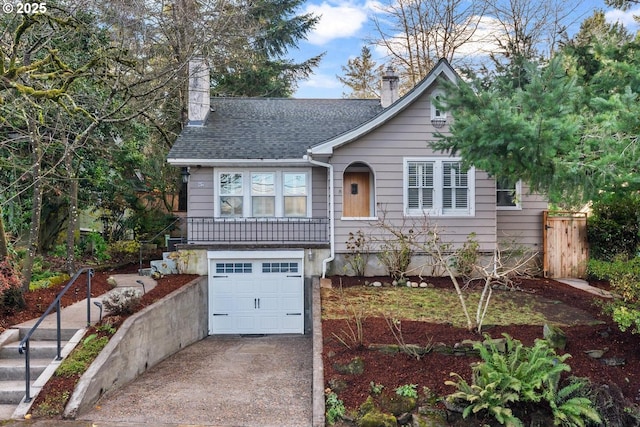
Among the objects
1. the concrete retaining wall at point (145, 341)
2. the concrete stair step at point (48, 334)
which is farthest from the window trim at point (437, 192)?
the concrete stair step at point (48, 334)

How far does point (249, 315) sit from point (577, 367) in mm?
7564

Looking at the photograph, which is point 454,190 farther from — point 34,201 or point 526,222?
point 34,201

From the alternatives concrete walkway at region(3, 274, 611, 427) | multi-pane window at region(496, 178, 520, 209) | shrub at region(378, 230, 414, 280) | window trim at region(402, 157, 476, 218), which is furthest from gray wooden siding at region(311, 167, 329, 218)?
multi-pane window at region(496, 178, 520, 209)

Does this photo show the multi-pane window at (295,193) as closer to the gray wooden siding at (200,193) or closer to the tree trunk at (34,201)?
the gray wooden siding at (200,193)

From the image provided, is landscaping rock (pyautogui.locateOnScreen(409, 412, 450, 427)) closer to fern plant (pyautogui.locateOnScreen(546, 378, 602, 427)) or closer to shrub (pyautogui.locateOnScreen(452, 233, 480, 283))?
fern plant (pyautogui.locateOnScreen(546, 378, 602, 427))

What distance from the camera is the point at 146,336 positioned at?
774 centimetres

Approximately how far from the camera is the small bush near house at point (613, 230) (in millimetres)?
11795

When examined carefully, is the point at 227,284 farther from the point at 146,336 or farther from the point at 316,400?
the point at 316,400

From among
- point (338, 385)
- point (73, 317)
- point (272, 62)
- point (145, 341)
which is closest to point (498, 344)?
point (338, 385)

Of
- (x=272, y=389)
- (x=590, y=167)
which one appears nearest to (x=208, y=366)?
(x=272, y=389)

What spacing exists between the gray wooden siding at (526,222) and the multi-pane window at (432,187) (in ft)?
5.91

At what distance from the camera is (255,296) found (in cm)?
1120

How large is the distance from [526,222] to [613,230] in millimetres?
2285

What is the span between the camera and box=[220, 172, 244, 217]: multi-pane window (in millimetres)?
11891
